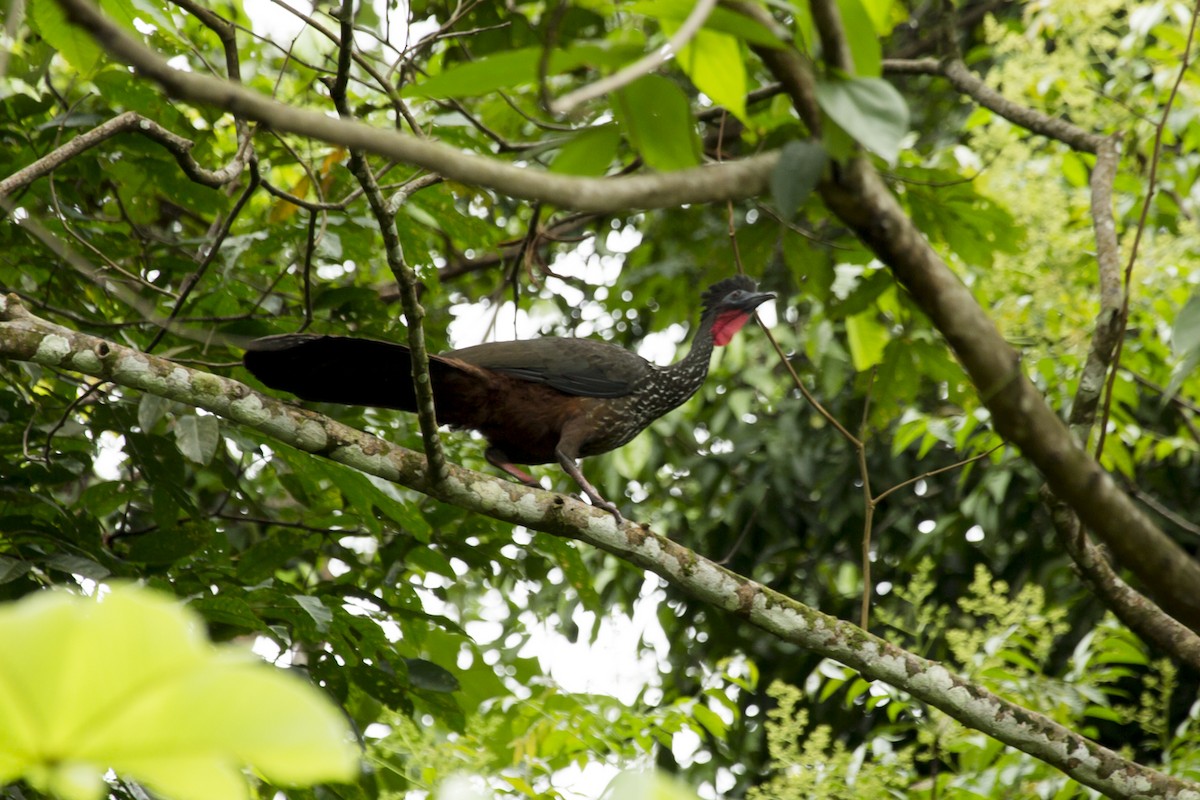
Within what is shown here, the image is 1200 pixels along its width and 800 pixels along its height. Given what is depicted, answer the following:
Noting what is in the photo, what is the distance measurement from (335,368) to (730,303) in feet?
5.76

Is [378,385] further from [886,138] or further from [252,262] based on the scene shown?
[886,138]

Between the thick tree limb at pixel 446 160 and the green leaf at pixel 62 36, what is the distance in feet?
4.84

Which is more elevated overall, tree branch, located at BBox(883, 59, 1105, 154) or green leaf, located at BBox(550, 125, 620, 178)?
tree branch, located at BBox(883, 59, 1105, 154)

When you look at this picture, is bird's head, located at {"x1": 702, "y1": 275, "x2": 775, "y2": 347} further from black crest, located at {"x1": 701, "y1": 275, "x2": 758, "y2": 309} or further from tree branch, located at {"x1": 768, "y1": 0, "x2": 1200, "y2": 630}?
tree branch, located at {"x1": 768, "y1": 0, "x2": 1200, "y2": 630}

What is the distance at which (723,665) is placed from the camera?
366 centimetres

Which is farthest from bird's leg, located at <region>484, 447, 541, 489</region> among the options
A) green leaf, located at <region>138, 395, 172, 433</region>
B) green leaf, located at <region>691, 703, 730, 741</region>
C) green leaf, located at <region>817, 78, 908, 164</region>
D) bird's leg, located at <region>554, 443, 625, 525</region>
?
green leaf, located at <region>817, 78, 908, 164</region>

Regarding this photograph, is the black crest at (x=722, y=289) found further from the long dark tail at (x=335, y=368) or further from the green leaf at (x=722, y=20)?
the green leaf at (x=722, y=20)

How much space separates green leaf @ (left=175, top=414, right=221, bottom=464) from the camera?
271cm

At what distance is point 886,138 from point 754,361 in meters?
4.48

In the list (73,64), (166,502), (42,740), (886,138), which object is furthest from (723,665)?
(42,740)

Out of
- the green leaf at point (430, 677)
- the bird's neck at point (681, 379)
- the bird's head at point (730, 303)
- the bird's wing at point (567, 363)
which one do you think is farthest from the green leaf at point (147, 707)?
the bird's head at point (730, 303)

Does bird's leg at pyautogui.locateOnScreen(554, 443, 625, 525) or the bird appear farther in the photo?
bird's leg at pyautogui.locateOnScreen(554, 443, 625, 525)

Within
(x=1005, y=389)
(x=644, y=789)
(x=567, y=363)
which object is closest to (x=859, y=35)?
(x=1005, y=389)

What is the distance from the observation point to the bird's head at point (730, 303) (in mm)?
4156
